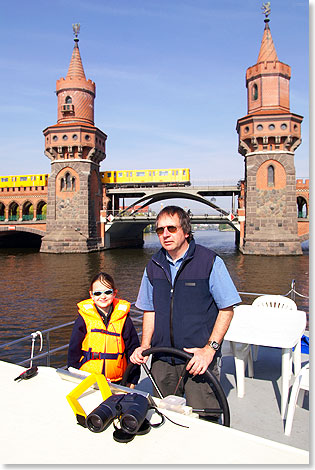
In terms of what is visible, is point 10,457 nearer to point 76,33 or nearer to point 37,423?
point 37,423

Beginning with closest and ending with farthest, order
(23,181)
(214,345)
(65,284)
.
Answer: (214,345)
(65,284)
(23,181)

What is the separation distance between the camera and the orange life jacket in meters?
3.26

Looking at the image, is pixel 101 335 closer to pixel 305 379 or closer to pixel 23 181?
pixel 305 379

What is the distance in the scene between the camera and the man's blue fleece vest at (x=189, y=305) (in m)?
2.73

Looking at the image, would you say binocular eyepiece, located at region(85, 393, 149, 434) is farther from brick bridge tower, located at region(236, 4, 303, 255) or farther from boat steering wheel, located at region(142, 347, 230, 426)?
brick bridge tower, located at region(236, 4, 303, 255)

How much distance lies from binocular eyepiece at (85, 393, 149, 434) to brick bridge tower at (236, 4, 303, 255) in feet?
102

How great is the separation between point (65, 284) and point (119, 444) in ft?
59.1

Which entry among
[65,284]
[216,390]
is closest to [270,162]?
[65,284]

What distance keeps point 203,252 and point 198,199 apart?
1562 inches

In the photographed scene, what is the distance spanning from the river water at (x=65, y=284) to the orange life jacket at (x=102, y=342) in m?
6.95

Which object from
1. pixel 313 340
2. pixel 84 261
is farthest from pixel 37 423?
pixel 84 261

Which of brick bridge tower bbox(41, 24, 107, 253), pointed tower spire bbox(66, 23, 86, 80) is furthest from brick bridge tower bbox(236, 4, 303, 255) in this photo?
pointed tower spire bbox(66, 23, 86, 80)

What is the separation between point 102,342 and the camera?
10.7 ft

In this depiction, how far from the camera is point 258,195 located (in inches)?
1293
